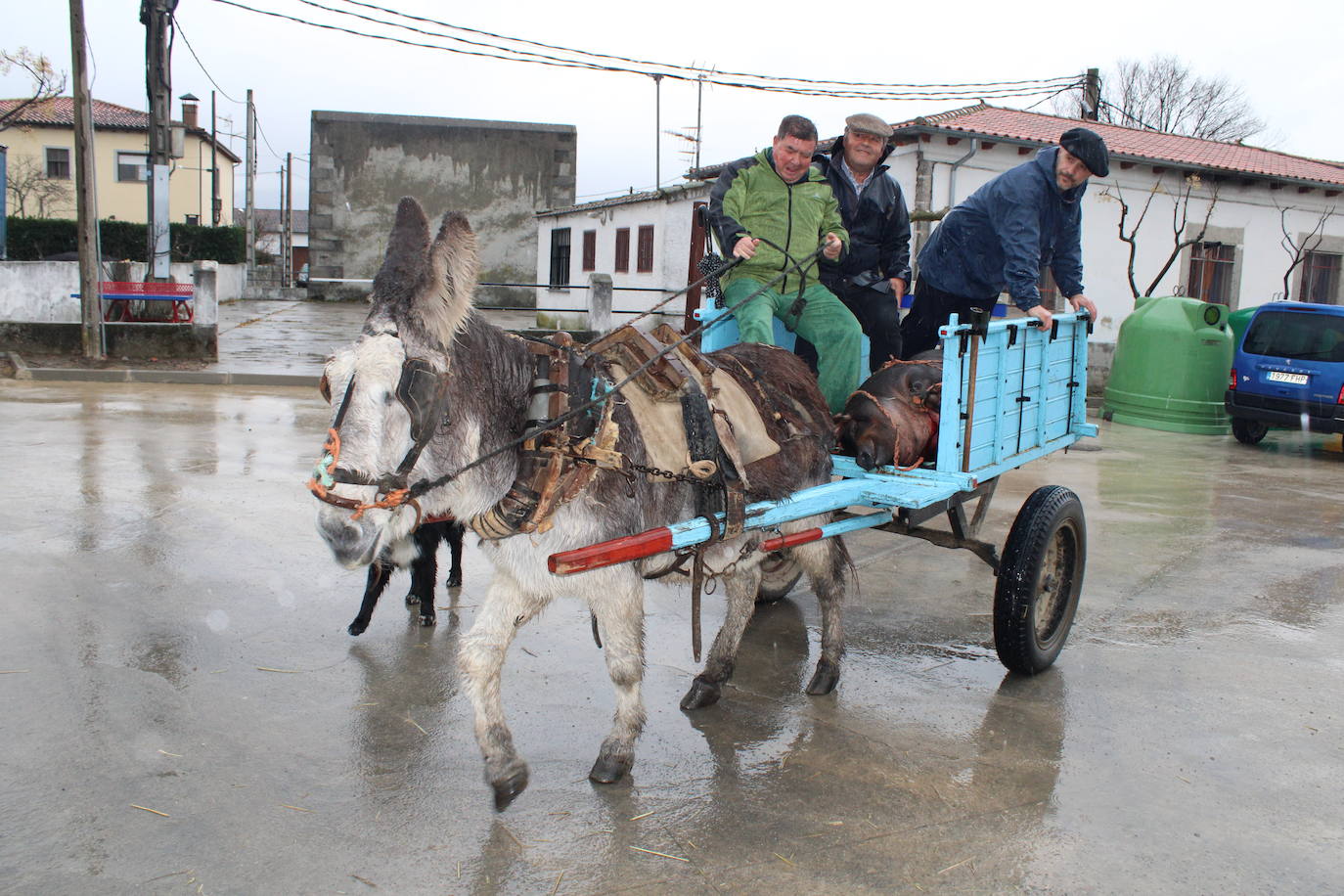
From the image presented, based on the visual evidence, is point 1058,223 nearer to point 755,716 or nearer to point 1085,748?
point 1085,748

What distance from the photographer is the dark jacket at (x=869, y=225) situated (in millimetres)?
5234

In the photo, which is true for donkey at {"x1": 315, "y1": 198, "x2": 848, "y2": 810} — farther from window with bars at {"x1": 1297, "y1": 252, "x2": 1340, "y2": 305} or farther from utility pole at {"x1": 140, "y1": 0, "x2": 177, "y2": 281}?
window with bars at {"x1": 1297, "y1": 252, "x2": 1340, "y2": 305}

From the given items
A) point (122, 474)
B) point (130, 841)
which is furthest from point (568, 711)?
point (122, 474)

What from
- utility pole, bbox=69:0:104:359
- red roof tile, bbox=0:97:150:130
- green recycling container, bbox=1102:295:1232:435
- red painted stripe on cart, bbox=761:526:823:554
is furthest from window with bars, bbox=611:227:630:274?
red roof tile, bbox=0:97:150:130

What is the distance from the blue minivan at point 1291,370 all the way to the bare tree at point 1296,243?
28.6 feet

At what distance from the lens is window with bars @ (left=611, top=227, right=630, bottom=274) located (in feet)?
81.6

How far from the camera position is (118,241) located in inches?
1261

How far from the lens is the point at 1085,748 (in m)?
3.95

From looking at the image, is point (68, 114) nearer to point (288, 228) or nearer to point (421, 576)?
point (288, 228)

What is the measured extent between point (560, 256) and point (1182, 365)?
19474 millimetres

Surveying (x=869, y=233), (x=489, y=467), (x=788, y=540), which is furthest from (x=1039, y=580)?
(x=489, y=467)

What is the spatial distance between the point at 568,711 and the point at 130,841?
1.64 m

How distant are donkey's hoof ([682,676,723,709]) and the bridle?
187cm

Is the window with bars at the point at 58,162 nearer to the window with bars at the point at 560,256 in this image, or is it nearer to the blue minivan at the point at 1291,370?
the window with bars at the point at 560,256
